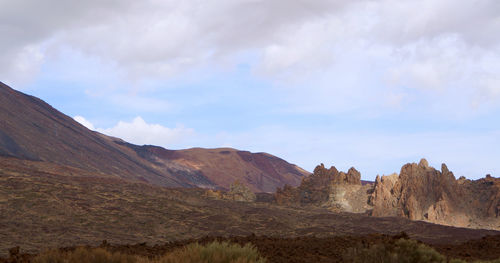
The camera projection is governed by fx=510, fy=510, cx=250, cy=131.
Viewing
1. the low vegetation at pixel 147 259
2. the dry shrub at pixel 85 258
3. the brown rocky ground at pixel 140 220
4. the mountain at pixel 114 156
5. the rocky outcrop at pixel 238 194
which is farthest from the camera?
the mountain at pixel 114 156

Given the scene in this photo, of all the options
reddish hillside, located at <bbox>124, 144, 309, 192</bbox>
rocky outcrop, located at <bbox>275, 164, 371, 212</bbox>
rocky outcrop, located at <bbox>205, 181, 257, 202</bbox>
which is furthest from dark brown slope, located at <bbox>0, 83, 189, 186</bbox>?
rocky outcrop, located at <bbox>275, 164, 371, 212</bbox>

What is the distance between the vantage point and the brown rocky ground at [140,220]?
→ 28172 mm

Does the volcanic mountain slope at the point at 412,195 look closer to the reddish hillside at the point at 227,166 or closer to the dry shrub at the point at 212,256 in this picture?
the dry shrub at the point at 212,256

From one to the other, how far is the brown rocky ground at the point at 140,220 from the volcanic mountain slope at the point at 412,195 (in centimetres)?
813

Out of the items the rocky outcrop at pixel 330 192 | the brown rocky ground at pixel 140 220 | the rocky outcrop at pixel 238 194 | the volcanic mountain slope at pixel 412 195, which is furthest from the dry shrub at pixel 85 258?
the rocky outcrop at pixel 330 192

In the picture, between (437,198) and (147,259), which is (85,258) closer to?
(147,259)

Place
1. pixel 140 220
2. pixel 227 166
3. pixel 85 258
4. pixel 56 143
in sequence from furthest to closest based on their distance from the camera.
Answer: pixel 227 166, pixel 56 143, pixel 140 220, pixel 85 258

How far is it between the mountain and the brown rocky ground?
87.5 feet

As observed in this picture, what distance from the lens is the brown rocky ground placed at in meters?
28.2

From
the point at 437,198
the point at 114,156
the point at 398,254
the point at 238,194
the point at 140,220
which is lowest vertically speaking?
the point at 140,220

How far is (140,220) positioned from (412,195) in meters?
31.3

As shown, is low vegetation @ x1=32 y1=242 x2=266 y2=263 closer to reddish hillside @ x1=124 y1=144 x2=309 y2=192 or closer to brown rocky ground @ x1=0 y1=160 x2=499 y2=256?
brown rocky ground @ x1=0 y1=160 x2=499 y2=256

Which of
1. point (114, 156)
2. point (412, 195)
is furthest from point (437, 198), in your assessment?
point (114, 156)

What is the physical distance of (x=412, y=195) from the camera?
2143 inches
